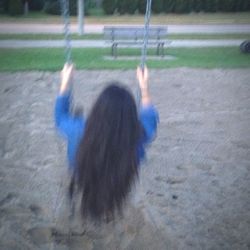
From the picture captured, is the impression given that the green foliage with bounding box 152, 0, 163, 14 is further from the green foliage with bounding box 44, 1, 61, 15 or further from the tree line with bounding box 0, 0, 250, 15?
the green foliage with bounding box 44, 1, 61, 15

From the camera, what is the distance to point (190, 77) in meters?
8.11

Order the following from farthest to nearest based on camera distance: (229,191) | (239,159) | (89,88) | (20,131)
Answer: (89,88) < (20,131) < (239,159) < (229,191)

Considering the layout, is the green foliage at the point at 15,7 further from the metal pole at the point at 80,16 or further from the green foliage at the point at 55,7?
the metal pole at the point at 80,16

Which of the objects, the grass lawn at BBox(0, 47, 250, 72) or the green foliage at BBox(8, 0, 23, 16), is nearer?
the grass lawn at BBox(0, 47, 250, 72)

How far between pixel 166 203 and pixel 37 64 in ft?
19.4

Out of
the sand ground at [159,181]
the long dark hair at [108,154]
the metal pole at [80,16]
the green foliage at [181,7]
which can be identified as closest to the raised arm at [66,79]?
the long dark hair at [108,154]

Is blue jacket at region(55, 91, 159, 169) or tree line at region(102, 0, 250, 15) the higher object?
blue jacket at region(55, 91, 159, 169)

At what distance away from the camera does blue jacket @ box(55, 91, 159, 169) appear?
2018mm

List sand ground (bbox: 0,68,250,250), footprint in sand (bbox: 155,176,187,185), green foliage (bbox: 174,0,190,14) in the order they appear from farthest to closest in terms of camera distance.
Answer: green foliage (bbox: 174,0,190,14), footprint in sand (bbox: 155,176,187,185), sand ground (bbox: 0,68,250,250)

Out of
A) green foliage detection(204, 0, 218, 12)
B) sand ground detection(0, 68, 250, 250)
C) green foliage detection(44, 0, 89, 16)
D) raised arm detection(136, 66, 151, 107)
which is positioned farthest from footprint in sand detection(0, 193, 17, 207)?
green foliage detection(44, 0, 89, 16)

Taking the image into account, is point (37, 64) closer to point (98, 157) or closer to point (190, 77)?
point (190, 77)

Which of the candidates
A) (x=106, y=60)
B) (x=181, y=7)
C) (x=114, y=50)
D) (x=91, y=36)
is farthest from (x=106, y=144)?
(x=181, y=7)

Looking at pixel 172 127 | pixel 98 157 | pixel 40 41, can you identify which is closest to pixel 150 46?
pixel 40 41

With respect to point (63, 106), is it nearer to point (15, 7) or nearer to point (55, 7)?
point (15, 7)
